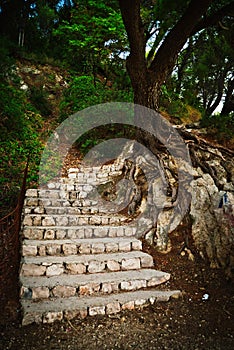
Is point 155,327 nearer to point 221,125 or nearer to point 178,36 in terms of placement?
point 178,36

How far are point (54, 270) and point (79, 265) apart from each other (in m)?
0.34

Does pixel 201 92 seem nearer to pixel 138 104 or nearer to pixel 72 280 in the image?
pixel 138 104

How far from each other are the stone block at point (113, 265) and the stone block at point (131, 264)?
95 millimetres

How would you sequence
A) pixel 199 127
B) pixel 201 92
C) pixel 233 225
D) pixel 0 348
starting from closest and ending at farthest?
pixel 0 348
pixel 233 225
pixel 199 127
pixel 201 92

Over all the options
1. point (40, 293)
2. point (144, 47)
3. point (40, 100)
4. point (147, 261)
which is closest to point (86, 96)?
point (40, 100)

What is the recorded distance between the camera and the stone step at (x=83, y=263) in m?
3.33

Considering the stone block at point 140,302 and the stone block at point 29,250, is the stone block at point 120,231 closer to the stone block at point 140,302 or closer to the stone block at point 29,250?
the stone block at point 140,302

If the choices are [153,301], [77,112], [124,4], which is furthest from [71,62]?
[153,301]

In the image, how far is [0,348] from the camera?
240cm

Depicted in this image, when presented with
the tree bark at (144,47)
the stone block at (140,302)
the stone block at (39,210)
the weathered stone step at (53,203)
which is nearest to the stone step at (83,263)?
the stone block at (140,302)

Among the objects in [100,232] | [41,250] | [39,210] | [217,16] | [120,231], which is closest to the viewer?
[41,250]

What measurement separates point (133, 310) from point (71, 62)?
12803 mm

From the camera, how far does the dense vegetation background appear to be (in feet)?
20.3

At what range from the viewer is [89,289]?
128 inches
